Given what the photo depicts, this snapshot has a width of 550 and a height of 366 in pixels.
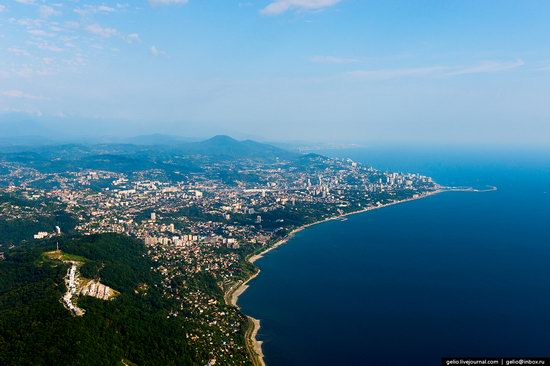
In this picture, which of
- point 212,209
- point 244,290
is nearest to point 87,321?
point 244,290

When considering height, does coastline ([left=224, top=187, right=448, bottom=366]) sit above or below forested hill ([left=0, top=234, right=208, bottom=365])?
below

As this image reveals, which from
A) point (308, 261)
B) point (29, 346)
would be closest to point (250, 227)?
point (308, 261)

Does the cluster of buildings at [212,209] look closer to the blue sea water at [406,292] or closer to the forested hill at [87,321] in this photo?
the forested hill at [87,321]

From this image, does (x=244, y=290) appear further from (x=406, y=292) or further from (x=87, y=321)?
(x=87, y=321)

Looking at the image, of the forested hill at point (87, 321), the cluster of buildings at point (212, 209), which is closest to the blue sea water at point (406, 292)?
the cluster of buildings at point (212, 209)

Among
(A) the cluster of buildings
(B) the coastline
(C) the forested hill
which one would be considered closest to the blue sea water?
(B) the coastline

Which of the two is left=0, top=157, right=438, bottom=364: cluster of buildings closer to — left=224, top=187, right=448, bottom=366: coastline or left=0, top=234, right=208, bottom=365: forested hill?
left=224, top=187, right=448, bottom=366: coastline

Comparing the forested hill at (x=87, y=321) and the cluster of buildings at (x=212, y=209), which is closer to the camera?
the forested hill at (x=87, y=321)
